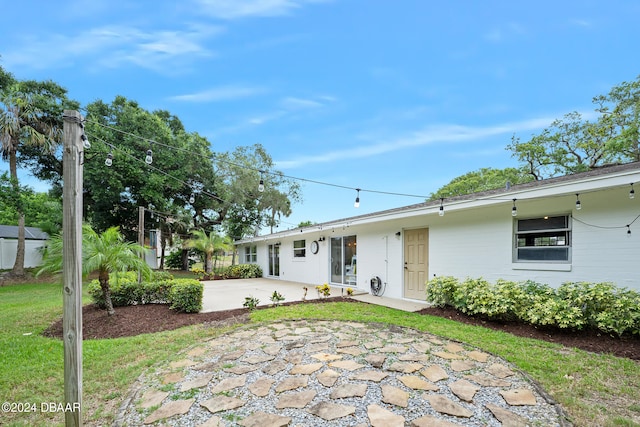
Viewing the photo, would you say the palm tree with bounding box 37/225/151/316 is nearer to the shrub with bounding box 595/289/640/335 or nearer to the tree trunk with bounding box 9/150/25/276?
the shrub with bounding box 595/289/640/335

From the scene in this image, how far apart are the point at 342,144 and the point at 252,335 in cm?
964

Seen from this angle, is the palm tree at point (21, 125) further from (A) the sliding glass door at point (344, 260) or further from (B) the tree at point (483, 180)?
(B) the tree at point (483, 180)

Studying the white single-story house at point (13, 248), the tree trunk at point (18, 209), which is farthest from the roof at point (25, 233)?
the tree trunk at point (18, 209)

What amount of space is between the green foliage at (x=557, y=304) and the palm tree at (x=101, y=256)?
637cm

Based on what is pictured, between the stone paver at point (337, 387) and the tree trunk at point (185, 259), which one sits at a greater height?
the stone paver at point (337, 387)

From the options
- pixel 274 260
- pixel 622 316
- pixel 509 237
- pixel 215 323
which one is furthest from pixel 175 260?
pixel 622 316

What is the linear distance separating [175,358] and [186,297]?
9.00ft

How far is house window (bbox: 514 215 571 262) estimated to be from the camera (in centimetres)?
562

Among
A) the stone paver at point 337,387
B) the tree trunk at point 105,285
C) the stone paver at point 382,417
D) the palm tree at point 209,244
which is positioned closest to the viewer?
the stone paver at point 382,417

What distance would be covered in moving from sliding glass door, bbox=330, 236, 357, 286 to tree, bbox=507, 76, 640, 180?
10578 millimetres

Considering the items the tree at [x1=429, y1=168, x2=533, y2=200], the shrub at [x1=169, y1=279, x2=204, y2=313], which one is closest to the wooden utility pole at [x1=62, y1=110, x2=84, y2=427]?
the shrub at [x1=169, y1=279, x2=204, y2=313]

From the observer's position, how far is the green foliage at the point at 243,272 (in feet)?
52.2

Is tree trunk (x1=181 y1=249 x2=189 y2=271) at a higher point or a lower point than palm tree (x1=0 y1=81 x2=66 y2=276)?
lower

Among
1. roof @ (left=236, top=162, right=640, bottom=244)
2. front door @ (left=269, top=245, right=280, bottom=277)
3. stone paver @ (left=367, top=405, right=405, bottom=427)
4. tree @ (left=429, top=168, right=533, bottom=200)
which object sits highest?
tree @ (left=429, top=168, right=533, bottom=200)
